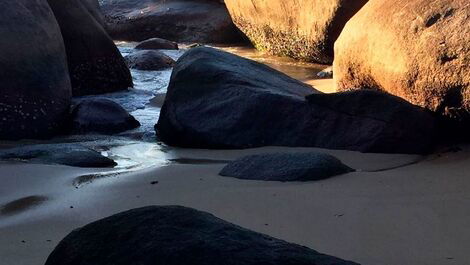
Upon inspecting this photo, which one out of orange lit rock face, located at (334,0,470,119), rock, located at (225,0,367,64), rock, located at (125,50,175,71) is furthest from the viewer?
rock, located at (125,50,175,71)

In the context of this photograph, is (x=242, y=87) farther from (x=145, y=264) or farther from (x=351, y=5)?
(x=351, y=5)

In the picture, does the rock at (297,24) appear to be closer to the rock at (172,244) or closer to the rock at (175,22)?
the rock at (175,22)

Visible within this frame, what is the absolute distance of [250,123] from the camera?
4828 mm

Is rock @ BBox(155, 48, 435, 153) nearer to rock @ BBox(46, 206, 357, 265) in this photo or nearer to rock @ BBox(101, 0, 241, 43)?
rock @ BBox(46, 206, 357, 265)

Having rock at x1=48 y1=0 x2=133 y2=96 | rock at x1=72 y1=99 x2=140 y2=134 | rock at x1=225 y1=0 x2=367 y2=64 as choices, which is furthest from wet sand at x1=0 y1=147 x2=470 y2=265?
rock at x1=225 y1=0 x2=367 y2=64

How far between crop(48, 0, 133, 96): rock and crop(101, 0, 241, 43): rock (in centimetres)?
611

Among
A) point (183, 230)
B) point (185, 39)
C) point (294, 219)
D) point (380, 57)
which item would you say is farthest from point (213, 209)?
point (185, 39)

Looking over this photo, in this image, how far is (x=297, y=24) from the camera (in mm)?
9906

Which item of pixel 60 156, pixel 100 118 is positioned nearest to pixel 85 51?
pixel 100 118

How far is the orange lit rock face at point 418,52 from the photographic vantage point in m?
4.53

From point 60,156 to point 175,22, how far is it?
10.4 metres

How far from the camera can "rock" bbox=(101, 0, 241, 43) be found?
1369cm

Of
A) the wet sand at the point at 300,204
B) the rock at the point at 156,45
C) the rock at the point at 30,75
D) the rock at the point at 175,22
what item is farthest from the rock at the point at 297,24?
the wet sand at the point at 300,204

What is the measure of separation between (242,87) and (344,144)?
870 mm
